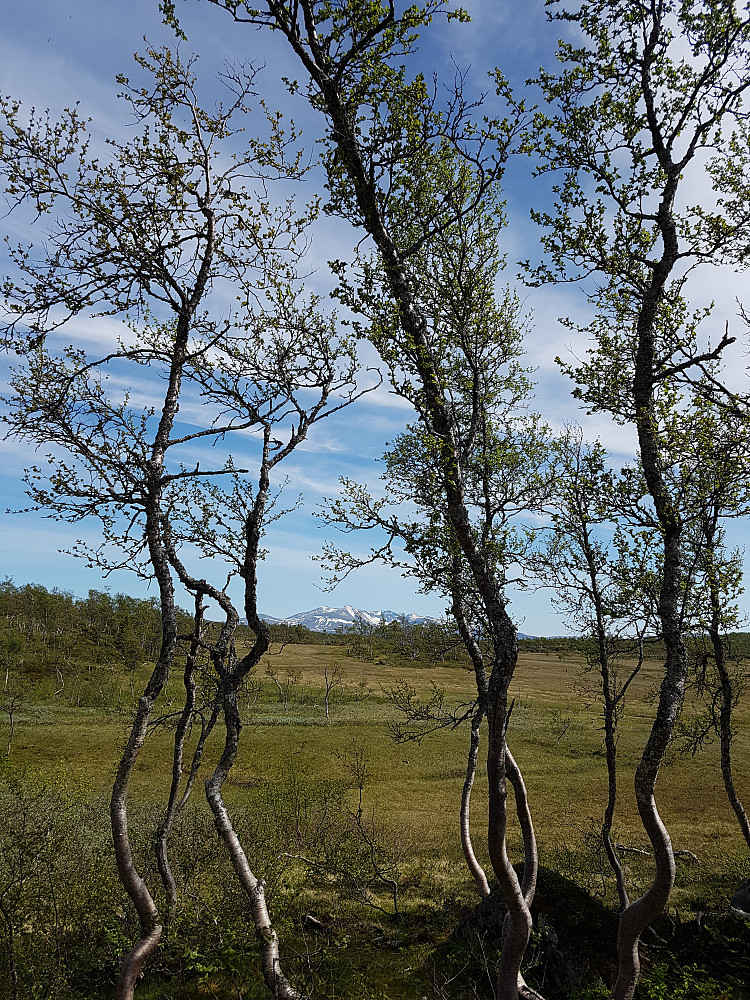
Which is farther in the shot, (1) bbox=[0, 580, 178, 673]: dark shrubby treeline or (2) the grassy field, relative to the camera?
(1) bbox=[0, 580, 178, 673]: dark shrubby treeline

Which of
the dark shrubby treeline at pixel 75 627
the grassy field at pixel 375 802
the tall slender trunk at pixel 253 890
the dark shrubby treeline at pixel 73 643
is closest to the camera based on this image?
the tall slender trunk at pixel 253 890

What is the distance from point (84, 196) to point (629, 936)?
1110 cm

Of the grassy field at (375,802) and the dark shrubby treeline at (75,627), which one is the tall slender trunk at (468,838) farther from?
the dark shrubby treeline at (75,627)

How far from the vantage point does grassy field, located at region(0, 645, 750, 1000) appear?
12.4 meters

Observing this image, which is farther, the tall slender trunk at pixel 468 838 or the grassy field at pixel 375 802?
the grassy field at pixel 375 802

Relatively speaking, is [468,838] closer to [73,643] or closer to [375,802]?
[375,802]

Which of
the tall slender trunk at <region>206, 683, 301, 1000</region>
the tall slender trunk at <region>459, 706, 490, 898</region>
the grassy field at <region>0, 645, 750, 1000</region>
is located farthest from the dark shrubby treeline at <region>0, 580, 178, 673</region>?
the tall slender trunk at <region>206, 683, 301, 1000</region>

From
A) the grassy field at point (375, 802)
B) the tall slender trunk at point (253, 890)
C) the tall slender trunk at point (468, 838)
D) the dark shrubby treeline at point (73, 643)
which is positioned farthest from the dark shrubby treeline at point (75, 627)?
the tall slender trunk at point (253, 890)

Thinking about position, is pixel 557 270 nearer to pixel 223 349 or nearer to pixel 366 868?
pixel 223 349

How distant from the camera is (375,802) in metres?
28.0

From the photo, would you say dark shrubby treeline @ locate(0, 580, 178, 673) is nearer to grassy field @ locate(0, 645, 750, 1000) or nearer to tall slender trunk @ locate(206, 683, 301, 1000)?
grassy field @ locate(0, 645, 750, 1000)

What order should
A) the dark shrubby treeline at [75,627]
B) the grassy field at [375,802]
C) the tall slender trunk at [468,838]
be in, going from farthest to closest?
the dark shrubby treeline at [75,627] → the grassy field at [375,802] → the tall slender trunk at [468,838]

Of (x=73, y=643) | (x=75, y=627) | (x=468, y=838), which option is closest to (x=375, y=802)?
(x=468, y=838)

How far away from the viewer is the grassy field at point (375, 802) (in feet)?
40.8
